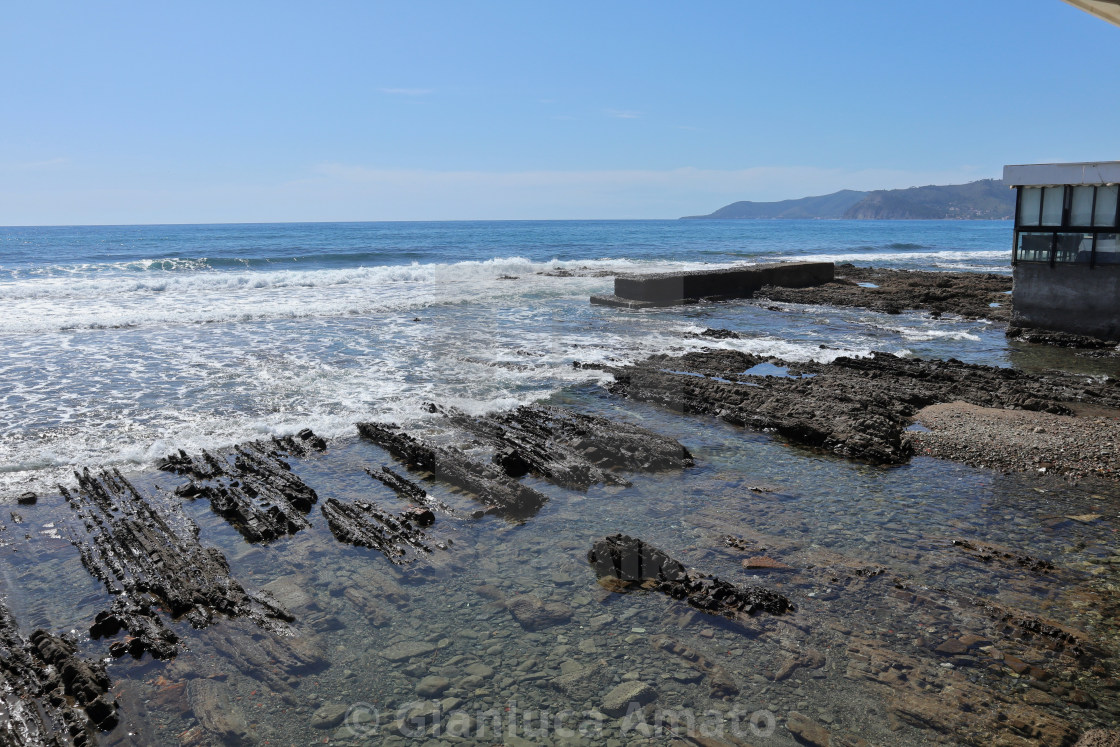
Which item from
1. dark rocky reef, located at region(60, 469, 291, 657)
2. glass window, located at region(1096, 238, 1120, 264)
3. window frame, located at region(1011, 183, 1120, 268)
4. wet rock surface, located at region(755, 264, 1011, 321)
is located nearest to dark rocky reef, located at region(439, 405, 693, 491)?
dark rocky reef, located at region(60, 469, 291, 657)

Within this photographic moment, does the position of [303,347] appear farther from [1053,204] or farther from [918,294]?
[918,294]

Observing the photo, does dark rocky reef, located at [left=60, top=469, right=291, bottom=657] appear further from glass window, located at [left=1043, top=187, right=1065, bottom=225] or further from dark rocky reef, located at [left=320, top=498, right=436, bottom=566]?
glass window, located at [left=1043, top=187, right=1065, bottom=225]

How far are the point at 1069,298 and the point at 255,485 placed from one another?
693 inches

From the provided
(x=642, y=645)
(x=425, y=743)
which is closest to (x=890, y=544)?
(x=642, y=645)

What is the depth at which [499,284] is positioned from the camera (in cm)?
3058

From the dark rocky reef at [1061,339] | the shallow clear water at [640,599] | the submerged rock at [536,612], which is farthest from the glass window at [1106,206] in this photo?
the submerged rock at [536,612]

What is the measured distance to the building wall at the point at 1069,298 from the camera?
1513 centimetres

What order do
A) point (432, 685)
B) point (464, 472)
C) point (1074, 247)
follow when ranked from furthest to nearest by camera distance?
point (1074, 247), point (464, 472), point (432, 685)

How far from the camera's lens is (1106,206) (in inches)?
586

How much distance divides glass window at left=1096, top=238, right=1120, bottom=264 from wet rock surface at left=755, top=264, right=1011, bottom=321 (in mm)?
3943

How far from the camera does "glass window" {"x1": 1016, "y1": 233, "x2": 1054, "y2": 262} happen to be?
53.0 feet

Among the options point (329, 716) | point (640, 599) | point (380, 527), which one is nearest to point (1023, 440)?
point (640, 599)

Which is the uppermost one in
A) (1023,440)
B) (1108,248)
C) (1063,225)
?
(1063,225)

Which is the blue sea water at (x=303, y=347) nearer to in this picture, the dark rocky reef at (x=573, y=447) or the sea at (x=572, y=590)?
the sea at (x=572, y=590)
